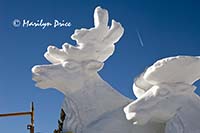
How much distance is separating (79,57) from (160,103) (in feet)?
2.82

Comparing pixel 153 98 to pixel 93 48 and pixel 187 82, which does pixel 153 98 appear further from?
pixel 93 48

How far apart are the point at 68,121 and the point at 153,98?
2.62ft

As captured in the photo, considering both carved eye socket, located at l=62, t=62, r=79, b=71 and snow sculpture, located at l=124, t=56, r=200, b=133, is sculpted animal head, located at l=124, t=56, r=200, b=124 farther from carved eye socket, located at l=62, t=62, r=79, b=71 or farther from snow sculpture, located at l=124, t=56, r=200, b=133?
carved eye socket, located at l=62, t=62, r=79, b=71

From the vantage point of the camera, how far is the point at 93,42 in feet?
11.3

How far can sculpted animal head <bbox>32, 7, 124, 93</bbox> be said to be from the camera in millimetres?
3395

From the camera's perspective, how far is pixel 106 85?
347 cm

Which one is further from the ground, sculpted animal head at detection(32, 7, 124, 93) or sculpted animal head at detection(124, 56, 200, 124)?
sculpted animal head at detection(32, 7, 124, 93)

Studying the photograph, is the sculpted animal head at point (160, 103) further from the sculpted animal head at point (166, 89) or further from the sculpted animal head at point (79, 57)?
the sculpted animal head at point (79, 57)

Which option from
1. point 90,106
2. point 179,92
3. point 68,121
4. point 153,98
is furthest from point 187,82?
point 68,121

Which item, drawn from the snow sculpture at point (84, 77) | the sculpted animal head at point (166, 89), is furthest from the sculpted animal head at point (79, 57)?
the sculpted animal head at point (166, 89)

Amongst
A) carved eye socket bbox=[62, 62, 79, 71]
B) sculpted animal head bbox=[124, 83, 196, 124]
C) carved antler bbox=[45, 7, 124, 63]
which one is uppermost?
carved antler bbox=[45, 7, 124, 63]

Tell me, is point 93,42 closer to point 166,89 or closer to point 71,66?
point 71,66

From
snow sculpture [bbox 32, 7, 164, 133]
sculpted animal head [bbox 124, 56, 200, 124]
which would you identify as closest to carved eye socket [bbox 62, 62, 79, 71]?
snow sculpture [bbox 32, 7, 164, 133]

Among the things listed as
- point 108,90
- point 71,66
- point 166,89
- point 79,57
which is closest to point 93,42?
point 79,57
